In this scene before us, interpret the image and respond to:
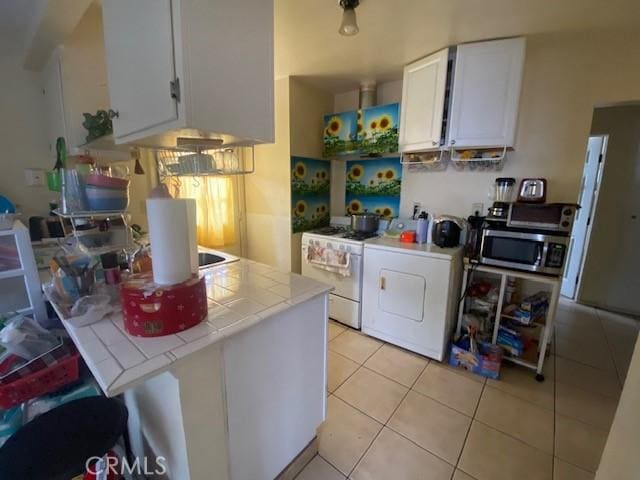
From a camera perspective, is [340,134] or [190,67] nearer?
[190,67]

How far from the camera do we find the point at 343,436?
156cm

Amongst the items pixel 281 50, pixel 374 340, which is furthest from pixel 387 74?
pixel 374 340

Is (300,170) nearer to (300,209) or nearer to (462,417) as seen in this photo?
(300,209)

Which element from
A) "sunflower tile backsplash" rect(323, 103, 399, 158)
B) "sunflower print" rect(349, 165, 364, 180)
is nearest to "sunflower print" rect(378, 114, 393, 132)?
"sunflower tile backsplash" rect(323, 103, 399, 158)

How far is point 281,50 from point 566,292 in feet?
13.7

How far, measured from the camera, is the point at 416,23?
1720mm

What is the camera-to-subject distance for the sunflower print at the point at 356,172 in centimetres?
306

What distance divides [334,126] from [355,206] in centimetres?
90

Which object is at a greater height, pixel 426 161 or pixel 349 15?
pixel 349 15

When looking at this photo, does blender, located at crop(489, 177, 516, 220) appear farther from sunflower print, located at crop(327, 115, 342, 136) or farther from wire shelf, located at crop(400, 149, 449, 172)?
sunflower print, located at crop(327, 115, 342, 136)

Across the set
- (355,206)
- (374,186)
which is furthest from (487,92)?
(355,206)

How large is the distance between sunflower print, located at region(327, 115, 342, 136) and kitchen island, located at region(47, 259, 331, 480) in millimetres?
1932

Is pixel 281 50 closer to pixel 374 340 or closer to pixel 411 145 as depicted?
pixel 411 145

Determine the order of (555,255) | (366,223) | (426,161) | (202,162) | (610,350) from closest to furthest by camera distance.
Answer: (202,162), (555,255), (610,350), (426,161), (366,223)
